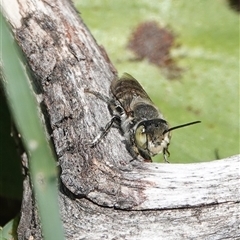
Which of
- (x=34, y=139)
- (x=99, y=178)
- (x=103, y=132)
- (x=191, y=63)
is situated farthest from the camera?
(x=191, y=63)

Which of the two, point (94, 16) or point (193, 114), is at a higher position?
point (94, 16)

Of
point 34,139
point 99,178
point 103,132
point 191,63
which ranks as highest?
point 191,63

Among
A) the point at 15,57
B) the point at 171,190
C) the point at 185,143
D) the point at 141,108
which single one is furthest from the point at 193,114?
the point at 15,57

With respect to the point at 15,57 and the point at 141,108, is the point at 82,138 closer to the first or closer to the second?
the point at 141,108

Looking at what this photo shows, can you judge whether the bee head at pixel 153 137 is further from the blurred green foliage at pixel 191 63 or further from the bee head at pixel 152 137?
the blurred green foliage at pixel 191 63

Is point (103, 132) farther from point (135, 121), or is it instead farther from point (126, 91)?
point (126, 91)

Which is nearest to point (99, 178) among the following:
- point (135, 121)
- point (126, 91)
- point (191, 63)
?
point (135, 121)

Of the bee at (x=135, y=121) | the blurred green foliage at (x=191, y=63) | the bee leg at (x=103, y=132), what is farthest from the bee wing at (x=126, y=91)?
the blurred green foliage at (x=191, y=63)
